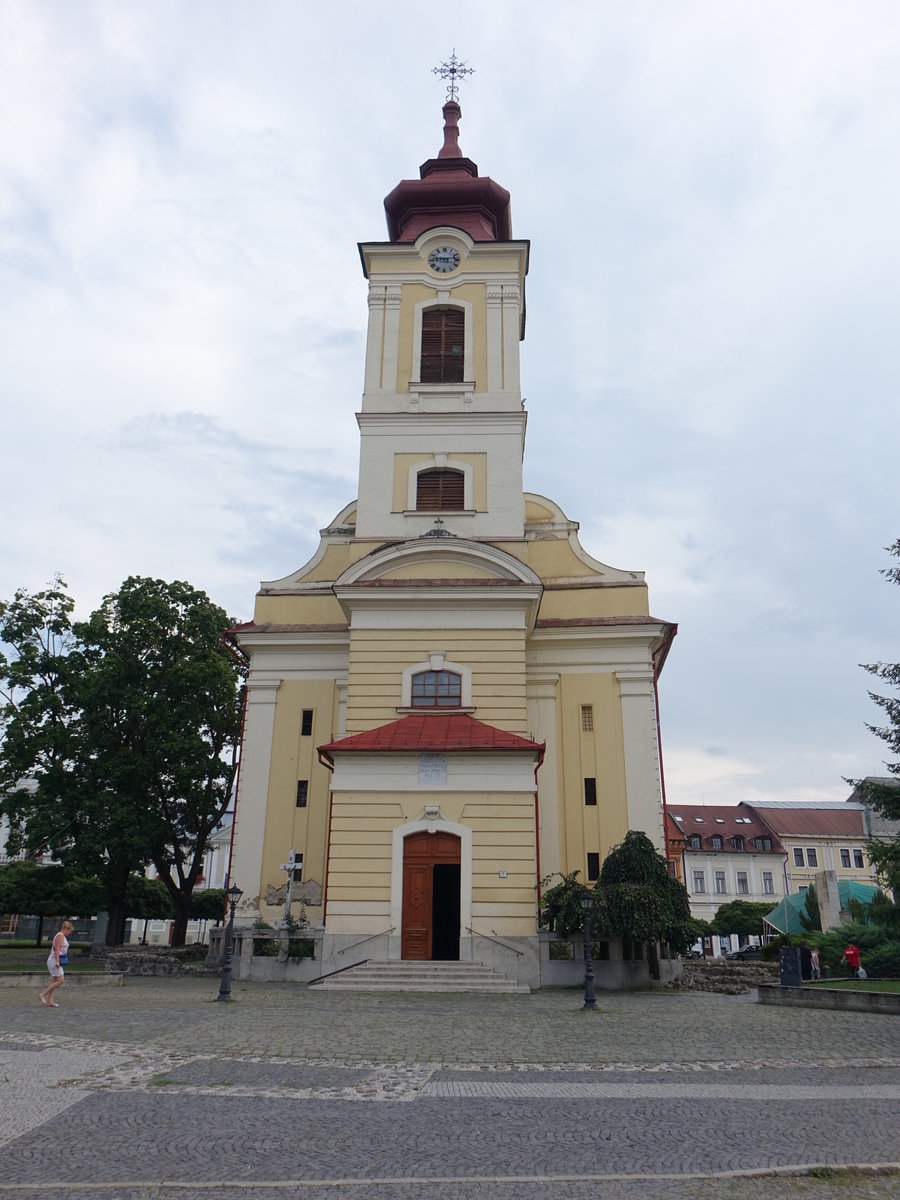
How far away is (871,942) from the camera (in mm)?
26438

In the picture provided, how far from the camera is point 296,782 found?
27875 millimetres

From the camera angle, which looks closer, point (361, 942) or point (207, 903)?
point (361, 942)

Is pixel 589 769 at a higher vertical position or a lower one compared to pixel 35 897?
higher

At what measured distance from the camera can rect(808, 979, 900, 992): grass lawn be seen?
21.0 metres

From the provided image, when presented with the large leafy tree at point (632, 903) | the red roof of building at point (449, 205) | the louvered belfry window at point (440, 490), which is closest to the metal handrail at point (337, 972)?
the large leafy tree at point (632, 903)

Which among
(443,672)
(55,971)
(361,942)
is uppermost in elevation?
(443,672)

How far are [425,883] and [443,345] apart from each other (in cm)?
1693

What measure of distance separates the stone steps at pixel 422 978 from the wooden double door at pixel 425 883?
132 cm

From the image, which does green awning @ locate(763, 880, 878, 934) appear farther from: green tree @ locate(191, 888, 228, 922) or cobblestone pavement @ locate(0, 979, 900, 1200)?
green tree @ locate(191, 888, 228, 922)

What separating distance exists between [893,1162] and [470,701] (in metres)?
→ 18.6

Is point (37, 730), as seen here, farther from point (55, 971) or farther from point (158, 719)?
point (55, 971)

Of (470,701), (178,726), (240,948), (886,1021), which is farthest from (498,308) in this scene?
(886,1021)

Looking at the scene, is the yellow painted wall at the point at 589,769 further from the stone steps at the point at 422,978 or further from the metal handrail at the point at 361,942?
the stone steps at the point at 422,978

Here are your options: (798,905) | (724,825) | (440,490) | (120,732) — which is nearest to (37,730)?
(120,732)
